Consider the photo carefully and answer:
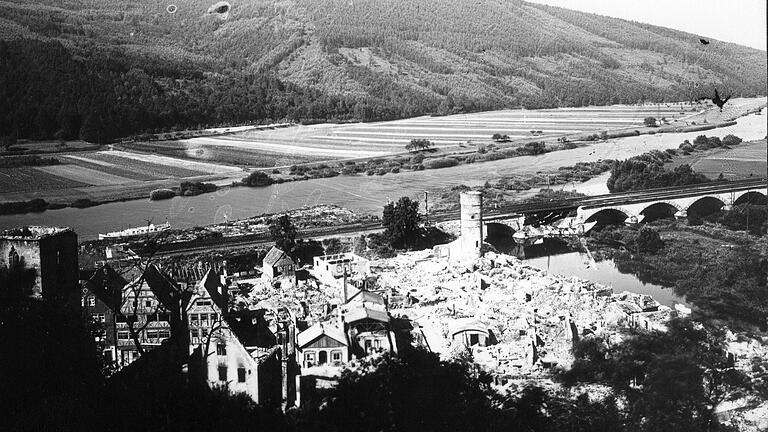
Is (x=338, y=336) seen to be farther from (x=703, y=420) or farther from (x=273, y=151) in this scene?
(x=273, y=151)

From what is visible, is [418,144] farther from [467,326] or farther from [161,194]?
[467,326]

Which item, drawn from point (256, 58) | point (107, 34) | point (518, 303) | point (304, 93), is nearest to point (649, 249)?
point (518, 303)

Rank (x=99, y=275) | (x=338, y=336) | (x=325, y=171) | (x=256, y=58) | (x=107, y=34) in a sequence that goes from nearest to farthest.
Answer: (x=338, y=336), (x=99, y=275), (x=107, y=34), (x=256, y=58), (x=325, y=171)

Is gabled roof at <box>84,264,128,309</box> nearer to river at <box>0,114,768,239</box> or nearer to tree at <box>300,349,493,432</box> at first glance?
river at <box>0,114,768,239</box>

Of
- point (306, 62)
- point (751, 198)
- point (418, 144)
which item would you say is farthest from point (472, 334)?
point (751, 198)

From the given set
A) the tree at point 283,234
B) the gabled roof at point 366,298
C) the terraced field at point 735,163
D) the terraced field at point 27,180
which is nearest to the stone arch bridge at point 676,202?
the terraced field at point 735,163

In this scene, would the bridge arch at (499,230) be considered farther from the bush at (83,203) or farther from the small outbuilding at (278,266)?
the bush at (83,203)
